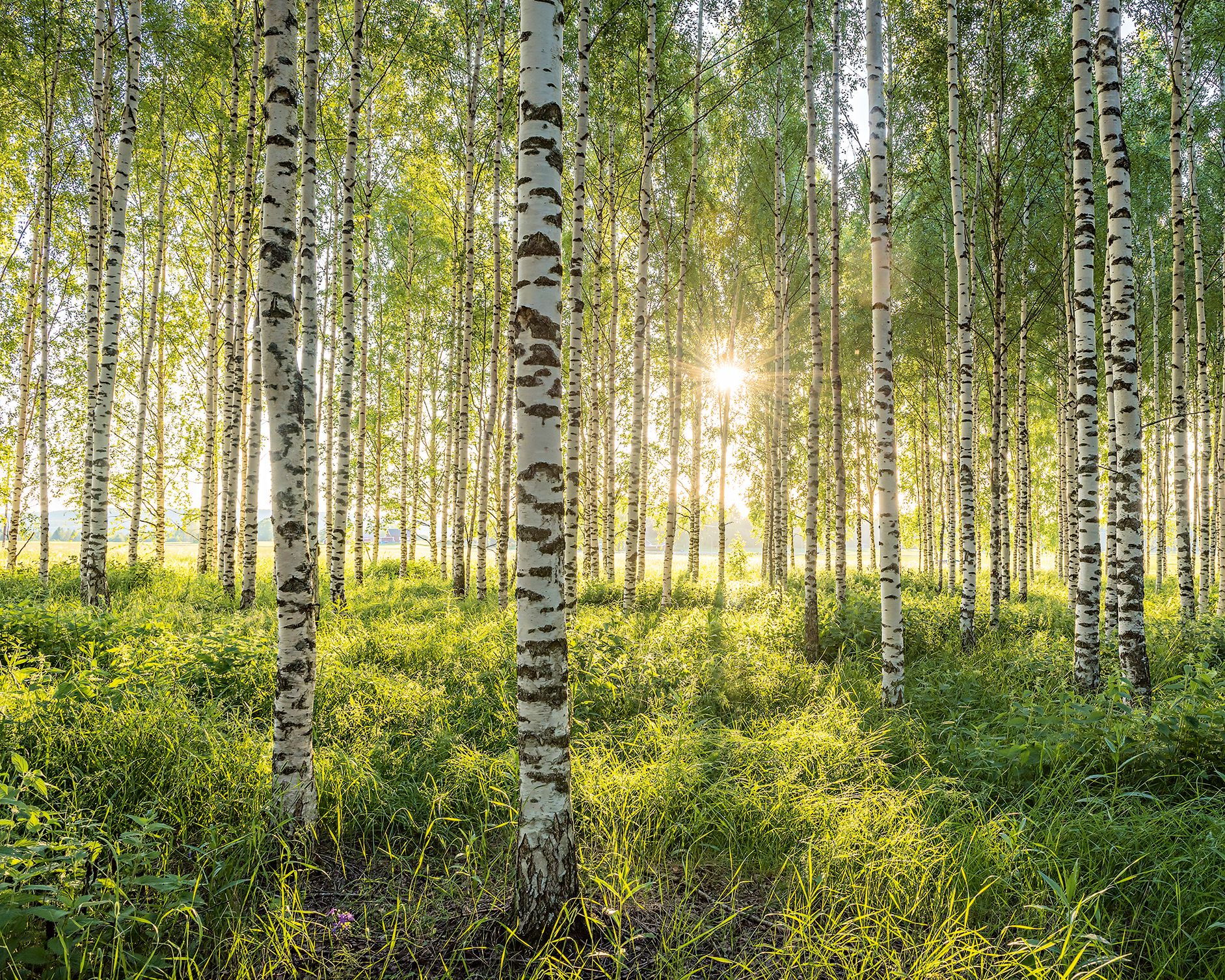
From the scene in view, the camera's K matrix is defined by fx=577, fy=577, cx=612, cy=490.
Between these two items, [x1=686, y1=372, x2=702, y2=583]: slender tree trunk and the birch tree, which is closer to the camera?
the birch tree

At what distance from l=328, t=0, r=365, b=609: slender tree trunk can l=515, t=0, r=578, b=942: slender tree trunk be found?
632cm

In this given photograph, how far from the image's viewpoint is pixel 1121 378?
18.4 feet

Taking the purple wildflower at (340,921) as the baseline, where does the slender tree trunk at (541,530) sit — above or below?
above

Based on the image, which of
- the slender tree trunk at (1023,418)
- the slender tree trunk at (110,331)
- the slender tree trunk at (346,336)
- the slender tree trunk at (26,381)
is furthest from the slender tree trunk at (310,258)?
the slender tree trunk at (1023,418)

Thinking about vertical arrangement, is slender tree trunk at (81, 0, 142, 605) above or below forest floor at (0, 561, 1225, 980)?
above

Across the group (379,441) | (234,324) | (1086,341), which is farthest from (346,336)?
(379,441)

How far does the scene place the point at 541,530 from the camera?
103 inches

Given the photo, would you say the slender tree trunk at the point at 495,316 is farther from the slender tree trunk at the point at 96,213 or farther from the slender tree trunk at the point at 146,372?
the slender tree trunk at the point at 146,372

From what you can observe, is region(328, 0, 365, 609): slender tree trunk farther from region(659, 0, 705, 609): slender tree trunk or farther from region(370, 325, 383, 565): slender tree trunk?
region(370, 325, 383, 565): slender tree trunk

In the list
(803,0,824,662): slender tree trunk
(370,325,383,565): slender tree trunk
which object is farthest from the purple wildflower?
(370,325,383,565): slender tree trunk

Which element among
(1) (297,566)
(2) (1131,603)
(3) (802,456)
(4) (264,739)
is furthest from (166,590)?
(3) (802,456)

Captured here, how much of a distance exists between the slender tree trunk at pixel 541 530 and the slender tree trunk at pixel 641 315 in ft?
21.2

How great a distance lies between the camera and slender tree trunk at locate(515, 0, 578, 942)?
2.58 m

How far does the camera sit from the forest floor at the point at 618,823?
2449 mm
